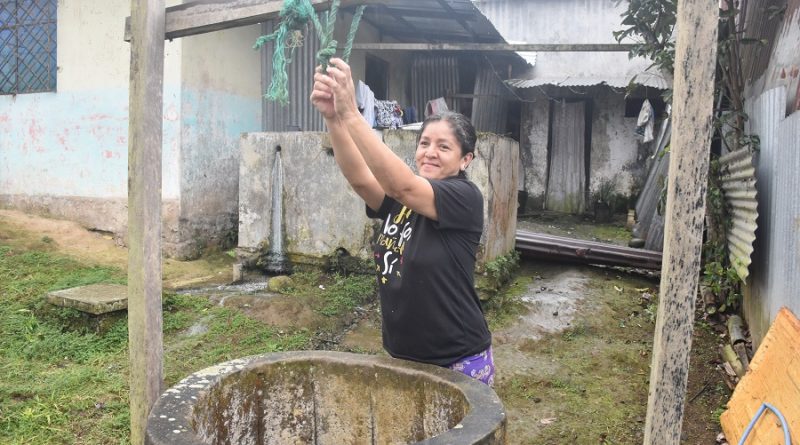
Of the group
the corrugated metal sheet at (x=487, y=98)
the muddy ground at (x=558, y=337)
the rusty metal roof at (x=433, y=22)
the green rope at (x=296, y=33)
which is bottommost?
the muddy ground at (x=558, y=337)

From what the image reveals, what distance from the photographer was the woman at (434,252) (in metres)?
2.20

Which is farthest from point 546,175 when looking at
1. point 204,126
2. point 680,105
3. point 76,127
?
point 680,105

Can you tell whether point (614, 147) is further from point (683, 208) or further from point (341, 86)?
point (341, 86)

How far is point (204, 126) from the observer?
7414mm

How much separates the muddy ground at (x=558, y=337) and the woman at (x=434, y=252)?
1.88 metres

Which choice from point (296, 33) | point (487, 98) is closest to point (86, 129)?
point (296, 33)

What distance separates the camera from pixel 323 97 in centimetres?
210

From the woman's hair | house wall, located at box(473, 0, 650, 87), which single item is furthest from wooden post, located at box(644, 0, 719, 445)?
house wall, located at box(473, 0, 650, 87)

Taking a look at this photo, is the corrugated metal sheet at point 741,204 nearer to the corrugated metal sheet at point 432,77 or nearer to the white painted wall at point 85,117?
the white painted wall at point 85,117

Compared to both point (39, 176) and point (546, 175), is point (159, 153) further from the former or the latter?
point (546, 175)

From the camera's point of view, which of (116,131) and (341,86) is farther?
(116,131)

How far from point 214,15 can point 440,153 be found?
122 cm

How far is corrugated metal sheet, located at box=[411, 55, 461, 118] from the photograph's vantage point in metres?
11.8

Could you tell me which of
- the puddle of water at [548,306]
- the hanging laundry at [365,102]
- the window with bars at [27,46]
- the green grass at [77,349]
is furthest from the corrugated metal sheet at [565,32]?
the green grass at [77,349]
